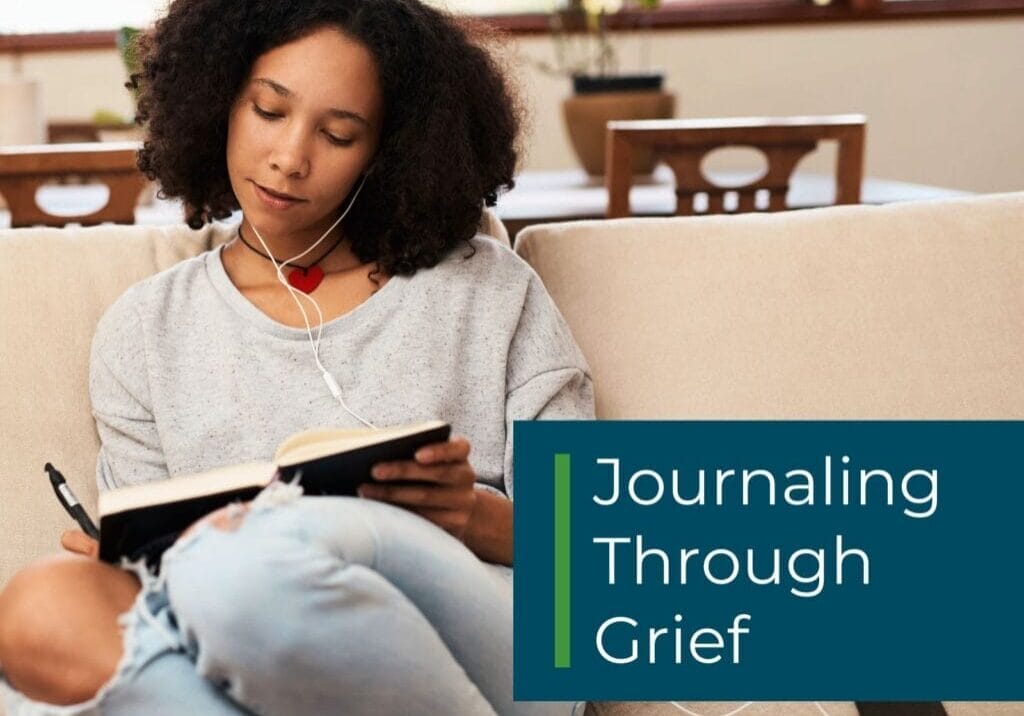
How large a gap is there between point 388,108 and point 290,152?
0.54 ft

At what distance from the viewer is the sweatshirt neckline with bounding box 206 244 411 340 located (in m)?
1.54

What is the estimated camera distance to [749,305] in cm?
172

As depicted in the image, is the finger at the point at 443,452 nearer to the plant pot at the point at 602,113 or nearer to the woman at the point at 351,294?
the woman at the point at 351,294

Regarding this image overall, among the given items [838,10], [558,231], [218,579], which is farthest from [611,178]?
[838,10]

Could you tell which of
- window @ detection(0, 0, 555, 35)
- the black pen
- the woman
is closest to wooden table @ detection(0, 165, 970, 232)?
the woman

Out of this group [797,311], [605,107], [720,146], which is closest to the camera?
[797,311]

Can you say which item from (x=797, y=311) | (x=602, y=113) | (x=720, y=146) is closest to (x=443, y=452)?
(x=797, y=311)

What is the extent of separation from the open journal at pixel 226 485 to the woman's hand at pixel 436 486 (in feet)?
0.05

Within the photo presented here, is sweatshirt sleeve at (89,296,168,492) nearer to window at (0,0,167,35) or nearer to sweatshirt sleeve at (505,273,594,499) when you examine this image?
sweatshirt sleeve at (505,273,594,499)

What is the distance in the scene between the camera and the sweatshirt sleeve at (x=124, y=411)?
1.54 meters

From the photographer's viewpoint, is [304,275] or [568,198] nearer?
[304,275]

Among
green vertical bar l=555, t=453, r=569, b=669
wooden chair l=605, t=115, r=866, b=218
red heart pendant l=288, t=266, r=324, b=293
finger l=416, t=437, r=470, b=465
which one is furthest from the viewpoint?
wooden chair l=605, t=115, r=866, b=218

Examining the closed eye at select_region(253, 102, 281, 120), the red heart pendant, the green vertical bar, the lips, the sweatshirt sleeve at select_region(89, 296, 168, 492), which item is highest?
the closed eye at select_region(253, 102, 281, 120)

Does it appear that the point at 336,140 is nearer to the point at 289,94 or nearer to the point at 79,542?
the point at 289,94
